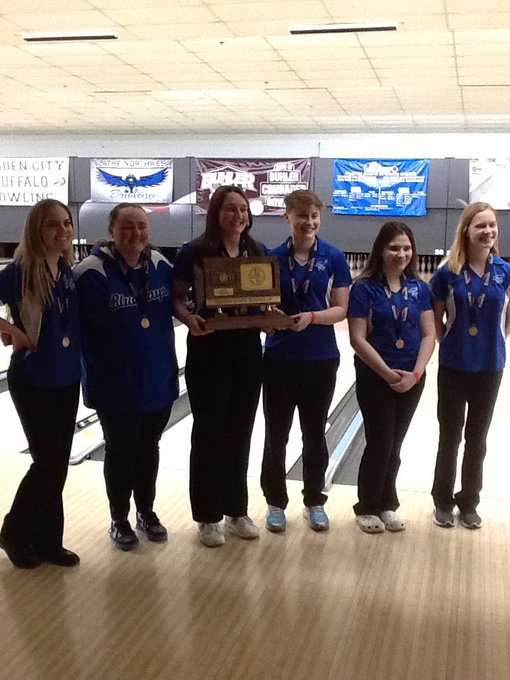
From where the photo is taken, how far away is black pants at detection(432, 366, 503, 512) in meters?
2.79

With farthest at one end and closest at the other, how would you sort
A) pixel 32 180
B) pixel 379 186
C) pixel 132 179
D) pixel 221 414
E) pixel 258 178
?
pixel 32 180 < pixel 132 179 < pixel 258 178 < pixel 379 186 < pixel 221 414

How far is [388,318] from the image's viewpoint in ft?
8.83

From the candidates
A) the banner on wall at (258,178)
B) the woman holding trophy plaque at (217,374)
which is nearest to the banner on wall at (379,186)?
the banner on wall at (258,178)

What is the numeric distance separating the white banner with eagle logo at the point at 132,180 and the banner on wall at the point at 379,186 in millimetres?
2397

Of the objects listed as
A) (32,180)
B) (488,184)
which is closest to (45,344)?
(488,184)

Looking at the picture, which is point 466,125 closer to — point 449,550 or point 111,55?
point 111,55

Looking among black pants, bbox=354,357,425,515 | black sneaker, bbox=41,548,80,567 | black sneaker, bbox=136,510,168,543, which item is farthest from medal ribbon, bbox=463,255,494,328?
black sneaker, bbox=41,548,80,567

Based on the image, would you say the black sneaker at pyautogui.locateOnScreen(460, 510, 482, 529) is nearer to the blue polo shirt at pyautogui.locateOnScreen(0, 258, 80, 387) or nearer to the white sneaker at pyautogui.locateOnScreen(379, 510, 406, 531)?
the white sneaker at pyautogui.locateOnScreen(379, 510, 406, 531)

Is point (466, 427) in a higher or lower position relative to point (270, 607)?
higher

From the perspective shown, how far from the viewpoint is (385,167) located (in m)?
9.88

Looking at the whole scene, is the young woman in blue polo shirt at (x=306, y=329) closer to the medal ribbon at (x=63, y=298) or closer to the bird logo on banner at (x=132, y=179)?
the medal ribbon at (x=63, y=298)

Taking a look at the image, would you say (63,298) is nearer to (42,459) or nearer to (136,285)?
(136,285)

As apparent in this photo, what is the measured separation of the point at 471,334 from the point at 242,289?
91cm

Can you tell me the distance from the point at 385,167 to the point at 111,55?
14.4ft
